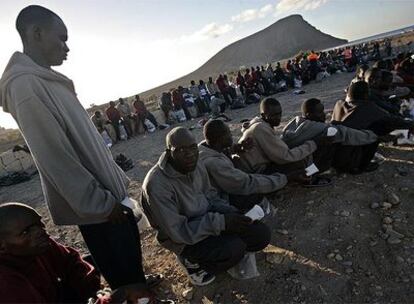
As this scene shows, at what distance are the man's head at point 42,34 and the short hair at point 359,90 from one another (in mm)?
3689

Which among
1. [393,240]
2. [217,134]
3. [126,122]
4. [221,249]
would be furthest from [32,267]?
[126,122]

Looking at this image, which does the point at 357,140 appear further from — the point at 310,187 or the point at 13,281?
the point at 13,281

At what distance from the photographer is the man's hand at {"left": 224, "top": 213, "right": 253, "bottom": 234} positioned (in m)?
2.90

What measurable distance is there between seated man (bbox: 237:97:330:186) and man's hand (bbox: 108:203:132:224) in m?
2.16

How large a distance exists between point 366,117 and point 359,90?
1.19ft

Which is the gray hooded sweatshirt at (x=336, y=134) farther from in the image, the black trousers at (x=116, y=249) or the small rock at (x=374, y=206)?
the black trousers at (x=116, y=249)

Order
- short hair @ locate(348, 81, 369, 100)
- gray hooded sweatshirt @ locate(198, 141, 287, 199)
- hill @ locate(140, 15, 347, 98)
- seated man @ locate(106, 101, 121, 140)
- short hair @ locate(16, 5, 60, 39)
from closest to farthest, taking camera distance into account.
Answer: short hair @ locate(16, 5, 60, 39) < gray hooded sweatshirt @ locate(198, 141, 287, 199) < short hair @ locate(348, 81, 369, 100) < seated man @ locate(106, 101, 121, 140) < hill @ locate(140, 15, 347, 98)

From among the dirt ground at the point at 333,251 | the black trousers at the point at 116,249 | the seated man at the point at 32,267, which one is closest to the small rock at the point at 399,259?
the dirt ground at the point at 333,251

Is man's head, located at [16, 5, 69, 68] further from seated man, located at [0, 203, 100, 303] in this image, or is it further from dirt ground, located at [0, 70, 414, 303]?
dirt ground, located at [0, 70, 414, 303]

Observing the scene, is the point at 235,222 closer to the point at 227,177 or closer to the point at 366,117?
the point at 227,177

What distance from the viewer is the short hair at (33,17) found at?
2102 millimetres

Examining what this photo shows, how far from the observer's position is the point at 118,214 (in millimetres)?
2188

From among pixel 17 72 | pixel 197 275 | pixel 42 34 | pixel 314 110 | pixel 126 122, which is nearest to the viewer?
pixel 17 72

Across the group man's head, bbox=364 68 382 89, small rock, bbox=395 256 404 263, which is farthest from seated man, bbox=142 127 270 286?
man's head, bbox=364 68 382 89
